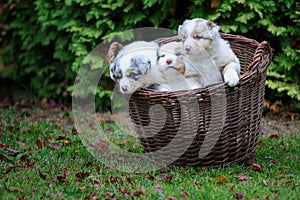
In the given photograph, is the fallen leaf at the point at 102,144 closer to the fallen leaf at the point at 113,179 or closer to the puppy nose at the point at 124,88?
the fallen leaf at the point at 113,179

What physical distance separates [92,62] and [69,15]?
68 cm

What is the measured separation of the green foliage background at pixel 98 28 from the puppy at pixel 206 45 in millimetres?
1538

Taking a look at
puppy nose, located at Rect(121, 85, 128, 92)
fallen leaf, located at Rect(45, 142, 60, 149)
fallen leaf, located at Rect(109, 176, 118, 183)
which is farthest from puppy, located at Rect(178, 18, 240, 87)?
fallen leaf, located at Rect(45, 142, 60, 149)

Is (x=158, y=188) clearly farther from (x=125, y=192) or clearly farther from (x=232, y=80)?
(x=232, y=80)

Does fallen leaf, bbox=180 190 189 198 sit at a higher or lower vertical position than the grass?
higher

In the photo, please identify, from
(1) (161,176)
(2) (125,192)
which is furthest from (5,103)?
(2) (125,192)

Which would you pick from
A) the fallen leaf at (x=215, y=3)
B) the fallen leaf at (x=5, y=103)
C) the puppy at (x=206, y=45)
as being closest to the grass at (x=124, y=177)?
the puppy at (x=206, y=45)

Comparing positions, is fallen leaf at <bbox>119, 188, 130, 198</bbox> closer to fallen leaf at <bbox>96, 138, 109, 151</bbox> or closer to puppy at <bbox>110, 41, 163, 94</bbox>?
puppy at <bbox>110, 41, 163, 94</bbox>

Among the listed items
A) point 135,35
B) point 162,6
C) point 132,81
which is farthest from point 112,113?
point 132,81

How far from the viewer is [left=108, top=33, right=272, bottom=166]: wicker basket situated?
3.37m

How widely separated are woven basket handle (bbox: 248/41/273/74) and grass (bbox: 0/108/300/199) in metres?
0.76

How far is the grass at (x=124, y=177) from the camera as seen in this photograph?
10.3ft

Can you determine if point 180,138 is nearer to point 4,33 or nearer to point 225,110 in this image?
point 225,110

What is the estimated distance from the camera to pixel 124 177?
11.5 feet
